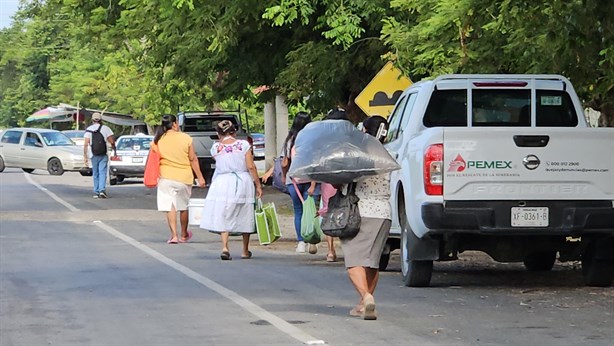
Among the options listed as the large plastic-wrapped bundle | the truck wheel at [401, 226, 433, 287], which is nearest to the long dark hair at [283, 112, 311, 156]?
the truck wheel at [401, 226, 433, 287]

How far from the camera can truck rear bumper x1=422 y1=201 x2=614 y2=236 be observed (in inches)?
470

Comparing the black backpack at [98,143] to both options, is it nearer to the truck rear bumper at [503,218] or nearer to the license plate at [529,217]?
the truck rear bumper at [503,218]

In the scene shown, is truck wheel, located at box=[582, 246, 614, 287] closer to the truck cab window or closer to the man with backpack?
the truck cab window

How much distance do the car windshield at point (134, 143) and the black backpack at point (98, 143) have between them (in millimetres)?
9938

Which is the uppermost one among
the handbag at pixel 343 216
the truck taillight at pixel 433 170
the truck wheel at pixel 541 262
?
the truck taillight at pixel 433 170

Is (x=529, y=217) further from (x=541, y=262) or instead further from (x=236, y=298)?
(x=541, y=262)

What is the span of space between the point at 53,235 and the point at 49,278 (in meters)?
6.21

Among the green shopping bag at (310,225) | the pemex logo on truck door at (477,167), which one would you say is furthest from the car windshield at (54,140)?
the pemex logo on truck door at (477,167)

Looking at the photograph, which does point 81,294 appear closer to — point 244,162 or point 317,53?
point 244,162

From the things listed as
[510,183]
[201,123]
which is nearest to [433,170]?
[510,183]

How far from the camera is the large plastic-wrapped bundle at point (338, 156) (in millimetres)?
10508

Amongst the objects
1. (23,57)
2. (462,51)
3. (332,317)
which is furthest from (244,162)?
(23,57)

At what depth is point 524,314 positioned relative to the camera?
11.0m

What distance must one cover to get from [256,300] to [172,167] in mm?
7186
